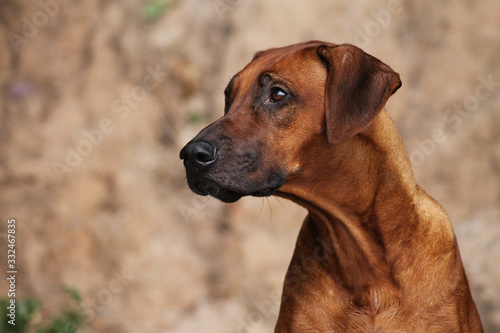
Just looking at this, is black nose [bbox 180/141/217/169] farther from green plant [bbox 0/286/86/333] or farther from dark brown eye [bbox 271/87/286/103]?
green plant [bbox 0/286/86/333]

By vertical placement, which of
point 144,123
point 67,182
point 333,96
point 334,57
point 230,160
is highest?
point 334,57

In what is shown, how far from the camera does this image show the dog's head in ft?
9.73

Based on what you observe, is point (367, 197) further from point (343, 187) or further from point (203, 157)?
point (203, 157)

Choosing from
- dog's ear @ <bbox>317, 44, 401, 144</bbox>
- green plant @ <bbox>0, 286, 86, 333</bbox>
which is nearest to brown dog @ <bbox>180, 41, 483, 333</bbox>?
dog's ear @ <bbox>317, 44, 401, 144</bbox>

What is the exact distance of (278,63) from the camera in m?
3.25

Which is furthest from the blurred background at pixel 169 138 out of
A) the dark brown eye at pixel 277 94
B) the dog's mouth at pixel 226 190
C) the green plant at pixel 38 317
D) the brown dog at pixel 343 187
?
the dark brown eye at pixel 277 94

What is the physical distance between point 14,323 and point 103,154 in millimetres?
2287

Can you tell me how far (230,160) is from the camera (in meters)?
2.96

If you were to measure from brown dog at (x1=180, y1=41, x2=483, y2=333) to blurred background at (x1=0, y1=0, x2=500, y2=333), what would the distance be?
3.48m

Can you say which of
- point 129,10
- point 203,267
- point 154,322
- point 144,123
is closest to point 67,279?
point 154,322

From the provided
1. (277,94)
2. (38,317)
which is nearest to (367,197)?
(277,94)

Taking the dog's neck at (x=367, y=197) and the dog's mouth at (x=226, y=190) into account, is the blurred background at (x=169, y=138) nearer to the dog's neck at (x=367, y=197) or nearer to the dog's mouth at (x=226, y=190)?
the dog's neck at (x=367, y=197)

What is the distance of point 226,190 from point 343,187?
2.07ft

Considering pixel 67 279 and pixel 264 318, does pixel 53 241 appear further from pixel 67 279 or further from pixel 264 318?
pixel 264 318
